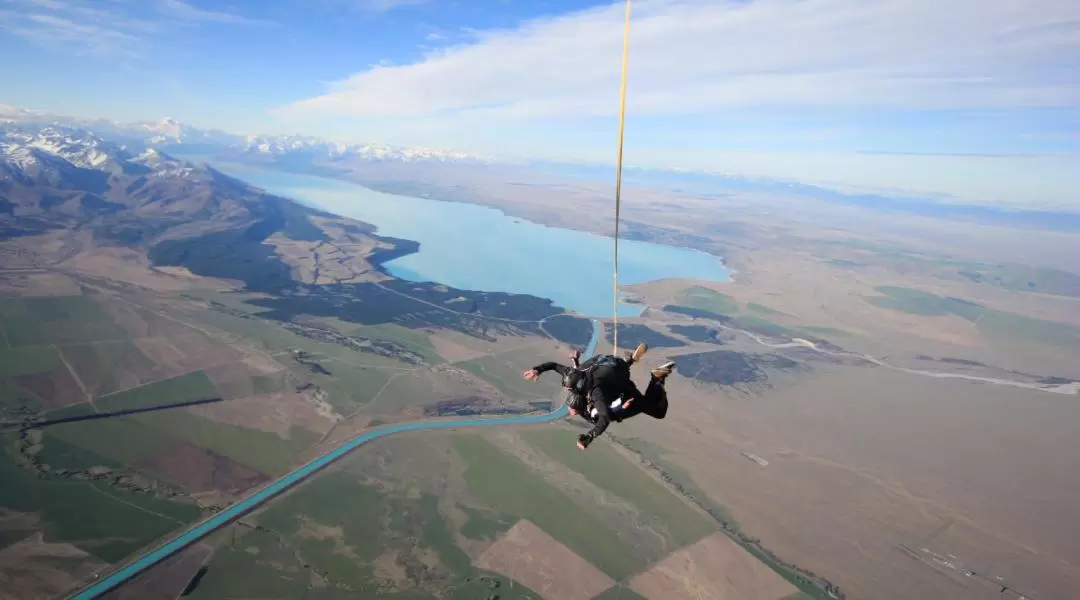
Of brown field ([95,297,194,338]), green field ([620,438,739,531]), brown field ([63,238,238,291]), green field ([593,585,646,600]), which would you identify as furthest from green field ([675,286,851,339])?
brown field ([63,238,238,291])

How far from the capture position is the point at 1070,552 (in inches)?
1388

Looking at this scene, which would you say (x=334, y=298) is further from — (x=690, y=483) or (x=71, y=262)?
(x=690, y=483)

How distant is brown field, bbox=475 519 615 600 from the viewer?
27.2 m

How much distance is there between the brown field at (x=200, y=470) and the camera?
32.9 m

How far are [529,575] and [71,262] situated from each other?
258ft

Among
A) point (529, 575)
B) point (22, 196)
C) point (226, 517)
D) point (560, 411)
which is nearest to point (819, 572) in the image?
point (529, 575)

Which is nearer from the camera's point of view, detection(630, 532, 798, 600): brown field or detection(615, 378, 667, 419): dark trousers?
detection(615, 378, 667, 419): dark trousers

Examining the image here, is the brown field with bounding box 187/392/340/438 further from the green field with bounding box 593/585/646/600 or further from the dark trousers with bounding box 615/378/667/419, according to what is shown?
the dark trousers with bounding box 615/378/667/419

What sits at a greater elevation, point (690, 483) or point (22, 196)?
point (22, 196)

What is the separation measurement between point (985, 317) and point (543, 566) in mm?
97209

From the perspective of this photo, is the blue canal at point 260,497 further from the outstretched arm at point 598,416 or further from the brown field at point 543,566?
the outstretched arm at point 598,416

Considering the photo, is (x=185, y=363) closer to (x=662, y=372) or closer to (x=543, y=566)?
(x=543, y=566)

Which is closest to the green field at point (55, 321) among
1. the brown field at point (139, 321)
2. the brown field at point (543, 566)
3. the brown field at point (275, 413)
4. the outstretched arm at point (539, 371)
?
the brown field at point (139, 321)

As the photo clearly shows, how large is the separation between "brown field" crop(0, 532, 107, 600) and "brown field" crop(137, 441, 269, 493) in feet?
Result: 20.7
